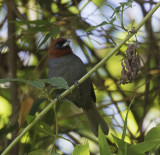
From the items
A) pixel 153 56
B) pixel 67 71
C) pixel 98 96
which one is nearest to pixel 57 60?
pixel 67 71

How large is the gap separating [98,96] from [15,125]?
125 cm

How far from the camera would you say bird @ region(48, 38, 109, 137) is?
3.16m

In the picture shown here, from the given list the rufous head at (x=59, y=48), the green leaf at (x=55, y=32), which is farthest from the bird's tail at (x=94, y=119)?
the green leaf at (x=55, y=32)

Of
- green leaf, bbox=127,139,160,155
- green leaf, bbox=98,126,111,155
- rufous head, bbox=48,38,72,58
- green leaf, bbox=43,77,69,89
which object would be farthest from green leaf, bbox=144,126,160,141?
rufous head, bbox=48,38,72,58

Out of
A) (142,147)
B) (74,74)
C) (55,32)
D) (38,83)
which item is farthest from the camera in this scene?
(74,74)

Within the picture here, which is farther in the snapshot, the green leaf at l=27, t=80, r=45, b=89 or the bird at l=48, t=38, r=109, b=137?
the bird at l=48, t=38, r=109, b=137

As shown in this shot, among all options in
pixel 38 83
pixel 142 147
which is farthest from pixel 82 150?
pixel 38 83

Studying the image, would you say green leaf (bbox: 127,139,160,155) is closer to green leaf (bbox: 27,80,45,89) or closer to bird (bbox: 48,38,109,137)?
green leaf (bbox: 27,80,45,89)

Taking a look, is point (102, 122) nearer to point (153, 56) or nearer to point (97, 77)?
point (97, 77)

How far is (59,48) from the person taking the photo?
138 inches

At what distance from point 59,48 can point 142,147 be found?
87.2 inches

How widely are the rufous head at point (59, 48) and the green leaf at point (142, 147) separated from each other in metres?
2.08

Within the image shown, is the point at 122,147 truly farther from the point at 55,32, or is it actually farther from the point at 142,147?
the point at 55,32

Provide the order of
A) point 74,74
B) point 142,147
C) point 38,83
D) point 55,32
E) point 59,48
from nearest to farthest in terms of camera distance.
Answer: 1. point 142,147
2. point 38,83
3. point 55,32
4. point 74,74
5. point 59,48
